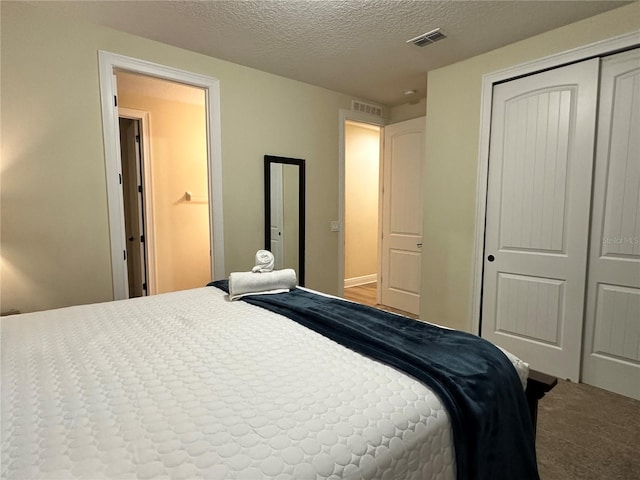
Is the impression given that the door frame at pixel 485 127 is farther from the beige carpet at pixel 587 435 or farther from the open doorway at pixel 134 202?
the open doorway at pixel 134 202

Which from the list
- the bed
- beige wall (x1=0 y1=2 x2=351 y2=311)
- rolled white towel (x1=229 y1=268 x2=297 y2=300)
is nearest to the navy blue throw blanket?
the bed

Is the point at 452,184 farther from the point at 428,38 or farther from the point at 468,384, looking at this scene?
the point at 468,384

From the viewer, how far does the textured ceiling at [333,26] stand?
6.98 feet

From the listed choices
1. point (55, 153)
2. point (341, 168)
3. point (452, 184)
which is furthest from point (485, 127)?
point (55, 153)

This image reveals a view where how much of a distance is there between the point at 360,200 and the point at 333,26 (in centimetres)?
344

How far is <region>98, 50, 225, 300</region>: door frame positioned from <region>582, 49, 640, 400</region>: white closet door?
2.94 metres

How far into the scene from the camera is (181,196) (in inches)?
165

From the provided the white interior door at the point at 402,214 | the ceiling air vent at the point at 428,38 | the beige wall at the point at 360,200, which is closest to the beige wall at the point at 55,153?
the ceiling air vent at the point at 428,38

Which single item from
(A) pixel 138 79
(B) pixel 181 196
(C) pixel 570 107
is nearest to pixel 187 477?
(C) pixel 570 107

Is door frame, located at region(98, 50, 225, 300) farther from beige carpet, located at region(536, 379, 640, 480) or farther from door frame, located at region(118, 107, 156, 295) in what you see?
beige carpet, located at region(536, 379, 640, 480)

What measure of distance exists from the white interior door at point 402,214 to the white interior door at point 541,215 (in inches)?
43.7

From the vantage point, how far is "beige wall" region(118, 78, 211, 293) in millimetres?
3938

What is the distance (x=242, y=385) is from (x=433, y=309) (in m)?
2.74

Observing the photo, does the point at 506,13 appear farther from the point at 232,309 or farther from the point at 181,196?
the point at 181,196
